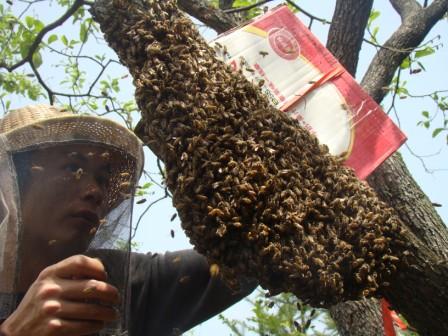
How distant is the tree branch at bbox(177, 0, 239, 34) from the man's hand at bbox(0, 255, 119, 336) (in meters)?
2.38

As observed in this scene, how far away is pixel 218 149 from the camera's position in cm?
239

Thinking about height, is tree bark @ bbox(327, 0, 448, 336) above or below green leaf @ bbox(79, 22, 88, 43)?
below

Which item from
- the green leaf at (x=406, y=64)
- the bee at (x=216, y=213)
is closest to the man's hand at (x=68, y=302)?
the bee at (x=216, y=213)

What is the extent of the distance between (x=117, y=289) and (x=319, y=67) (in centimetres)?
166

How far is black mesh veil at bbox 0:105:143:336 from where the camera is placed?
Result: 296 cm

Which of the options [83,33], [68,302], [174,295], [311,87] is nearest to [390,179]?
[311,87]

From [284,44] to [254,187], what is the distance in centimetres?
116

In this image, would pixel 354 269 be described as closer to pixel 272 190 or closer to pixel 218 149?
pixel 272 190

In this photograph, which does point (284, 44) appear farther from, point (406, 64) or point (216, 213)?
point (406, 64)

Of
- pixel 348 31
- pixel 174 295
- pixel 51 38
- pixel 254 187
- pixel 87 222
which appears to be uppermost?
pixel 51 38

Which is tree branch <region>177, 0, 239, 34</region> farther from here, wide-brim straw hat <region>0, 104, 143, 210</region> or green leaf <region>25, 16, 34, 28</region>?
green leaf <region>25, 16, 34, 28</region>

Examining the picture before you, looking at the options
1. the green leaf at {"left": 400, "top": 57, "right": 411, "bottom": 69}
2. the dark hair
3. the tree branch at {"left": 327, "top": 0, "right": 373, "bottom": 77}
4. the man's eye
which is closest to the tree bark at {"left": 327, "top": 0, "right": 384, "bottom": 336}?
the tree branch at {"left": 327, "top": 0, "right": 373, "bottom": 77}

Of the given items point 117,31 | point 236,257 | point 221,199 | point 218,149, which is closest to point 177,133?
point 218,149

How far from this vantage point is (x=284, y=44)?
3.12 metres
